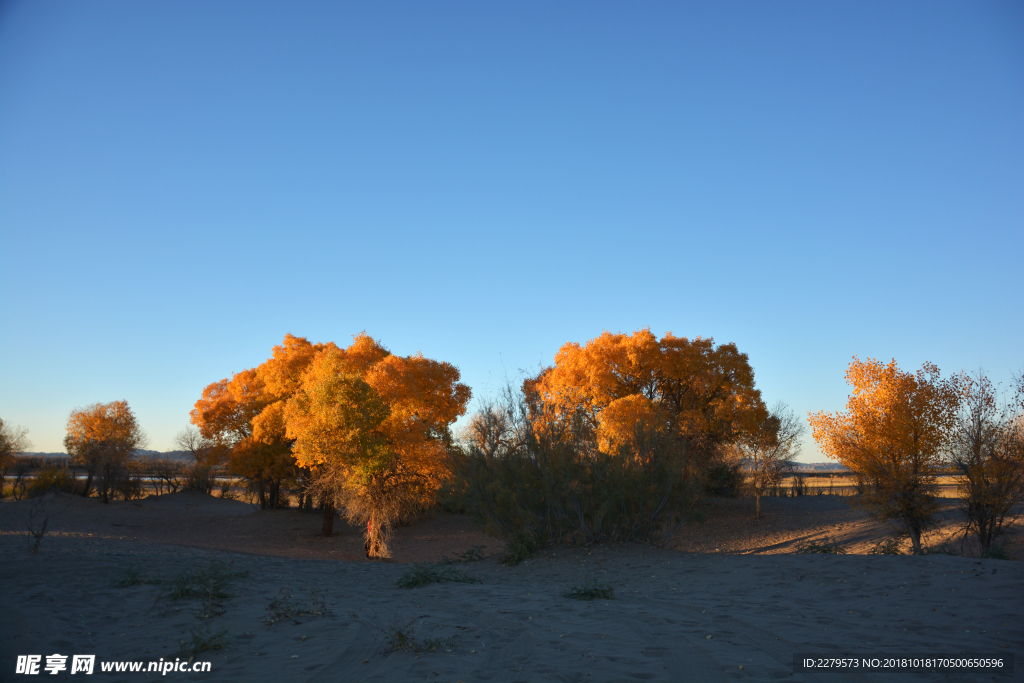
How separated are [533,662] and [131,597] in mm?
5934

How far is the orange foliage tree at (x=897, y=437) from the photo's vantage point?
→ 16.5m

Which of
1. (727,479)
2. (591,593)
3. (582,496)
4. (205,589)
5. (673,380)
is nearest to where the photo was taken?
(205,589)

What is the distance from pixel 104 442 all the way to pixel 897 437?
37.0 m

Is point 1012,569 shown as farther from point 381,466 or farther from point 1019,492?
point 381,466

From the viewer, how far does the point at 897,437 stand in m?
17.2

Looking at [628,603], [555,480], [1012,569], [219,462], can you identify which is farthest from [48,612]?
[219,462]

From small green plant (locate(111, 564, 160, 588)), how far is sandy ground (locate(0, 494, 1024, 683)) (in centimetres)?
Answer: 10

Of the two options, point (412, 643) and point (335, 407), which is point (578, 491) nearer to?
point (412, 643)

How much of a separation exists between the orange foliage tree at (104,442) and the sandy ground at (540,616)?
22.0 meters

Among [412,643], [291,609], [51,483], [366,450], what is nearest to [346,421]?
[366,450]

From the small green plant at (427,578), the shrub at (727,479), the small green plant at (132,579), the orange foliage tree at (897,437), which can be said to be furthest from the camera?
the shrub at (727,479)

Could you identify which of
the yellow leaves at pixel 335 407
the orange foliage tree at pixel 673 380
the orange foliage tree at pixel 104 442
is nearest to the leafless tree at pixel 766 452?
the orange foliage tree at pixel 673 380

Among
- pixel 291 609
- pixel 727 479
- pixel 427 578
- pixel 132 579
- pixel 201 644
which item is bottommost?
pixel 727 479

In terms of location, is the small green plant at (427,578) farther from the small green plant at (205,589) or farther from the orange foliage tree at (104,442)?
the orange foliage tree at (104,442)
